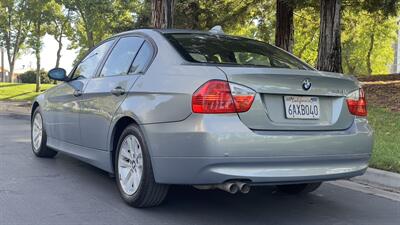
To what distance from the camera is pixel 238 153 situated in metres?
4.06

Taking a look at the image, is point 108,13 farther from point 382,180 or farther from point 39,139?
point 382,180

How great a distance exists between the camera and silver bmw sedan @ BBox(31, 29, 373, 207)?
4113 mm

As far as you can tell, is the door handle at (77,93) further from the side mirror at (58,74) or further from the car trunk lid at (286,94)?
the car trunk lid at (286,94)

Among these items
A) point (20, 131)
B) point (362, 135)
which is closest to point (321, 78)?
point (362, 135)

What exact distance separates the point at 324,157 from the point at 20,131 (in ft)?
25.6

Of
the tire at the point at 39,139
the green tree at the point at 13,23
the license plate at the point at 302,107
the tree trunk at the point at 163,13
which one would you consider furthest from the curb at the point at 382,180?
the green tree at the point at 13,23

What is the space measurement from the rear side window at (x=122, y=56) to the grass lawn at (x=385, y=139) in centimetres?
331

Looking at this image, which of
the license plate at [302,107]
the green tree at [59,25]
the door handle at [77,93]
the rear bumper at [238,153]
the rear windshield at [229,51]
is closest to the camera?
the rear bumper at [238,153]

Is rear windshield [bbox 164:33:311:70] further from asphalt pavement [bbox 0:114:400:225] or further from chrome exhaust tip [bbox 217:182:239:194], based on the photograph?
asphalt pavement [bbox 0:114:400:225]

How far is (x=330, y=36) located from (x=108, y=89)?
31.4 ft

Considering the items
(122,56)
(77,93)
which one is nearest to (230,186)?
(122,56)

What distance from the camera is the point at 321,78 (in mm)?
4566

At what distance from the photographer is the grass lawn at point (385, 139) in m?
6.66

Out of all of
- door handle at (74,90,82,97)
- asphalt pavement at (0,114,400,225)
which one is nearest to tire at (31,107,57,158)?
asphalt pavement at (0,114,400,225)
